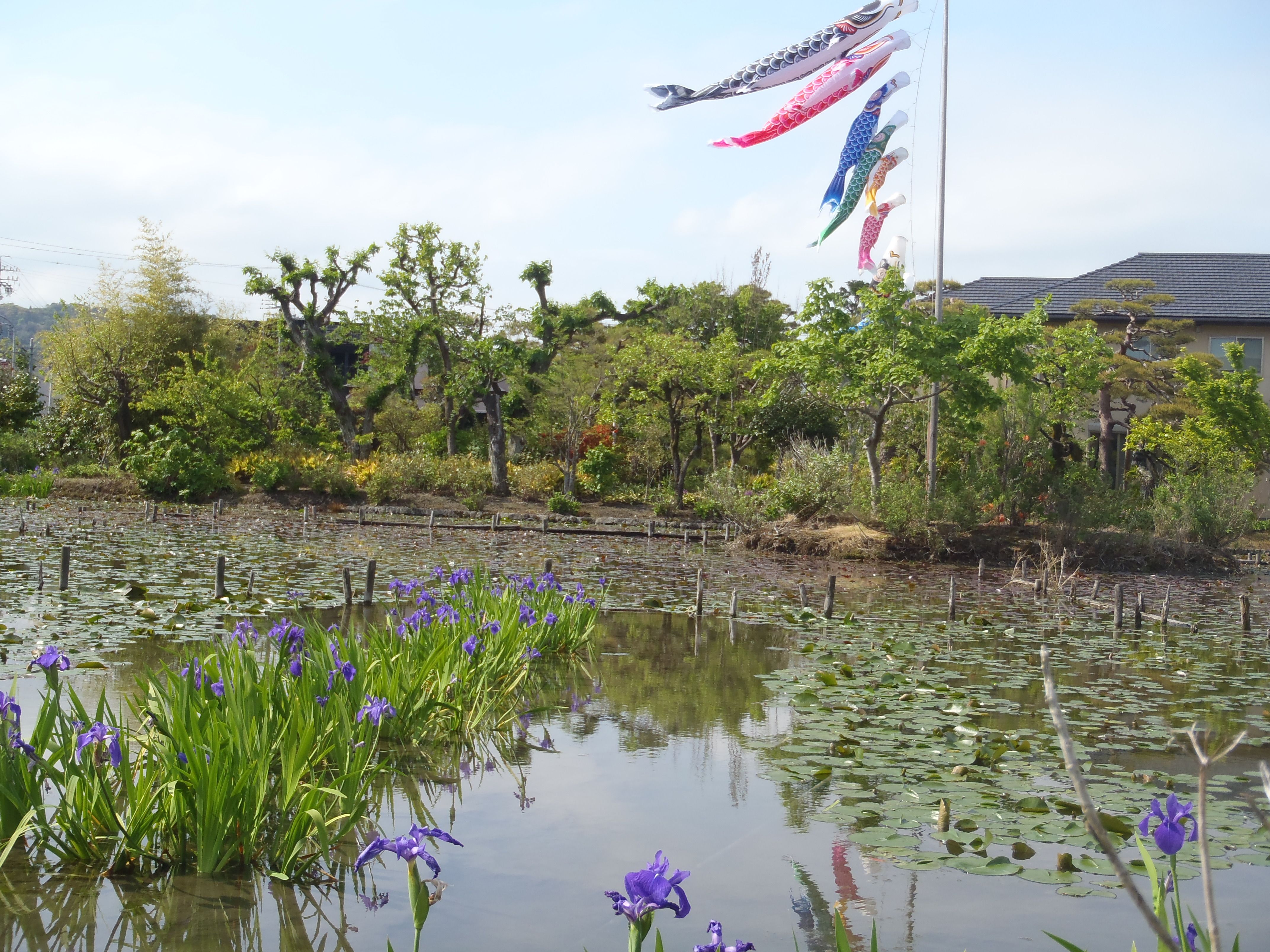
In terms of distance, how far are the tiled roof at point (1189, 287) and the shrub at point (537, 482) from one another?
13.7 meters

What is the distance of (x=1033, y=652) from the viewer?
962 centimetres

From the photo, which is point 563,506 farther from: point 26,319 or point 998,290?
point 26,319

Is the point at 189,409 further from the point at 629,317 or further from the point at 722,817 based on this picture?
the point at 722,817

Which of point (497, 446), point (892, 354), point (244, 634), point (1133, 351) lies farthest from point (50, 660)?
point (1133, 351)

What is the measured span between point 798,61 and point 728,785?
53.7ft

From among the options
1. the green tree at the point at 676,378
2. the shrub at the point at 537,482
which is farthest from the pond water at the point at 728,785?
the shrub at the point at 537,482

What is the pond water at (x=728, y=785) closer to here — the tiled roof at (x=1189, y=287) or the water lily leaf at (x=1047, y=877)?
the water lily leaf at (x=1047, y=877)

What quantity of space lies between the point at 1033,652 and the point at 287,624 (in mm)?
7023

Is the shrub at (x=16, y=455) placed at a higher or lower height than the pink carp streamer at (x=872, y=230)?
lower

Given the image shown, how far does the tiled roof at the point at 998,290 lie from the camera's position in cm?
3164

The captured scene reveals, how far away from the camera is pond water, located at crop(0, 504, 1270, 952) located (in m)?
3.68

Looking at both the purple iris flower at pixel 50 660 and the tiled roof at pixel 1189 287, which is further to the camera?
the tiled roof at pixel 1189 287

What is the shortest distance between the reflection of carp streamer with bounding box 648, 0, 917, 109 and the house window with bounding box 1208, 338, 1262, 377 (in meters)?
15.3

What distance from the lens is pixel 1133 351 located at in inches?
1077
